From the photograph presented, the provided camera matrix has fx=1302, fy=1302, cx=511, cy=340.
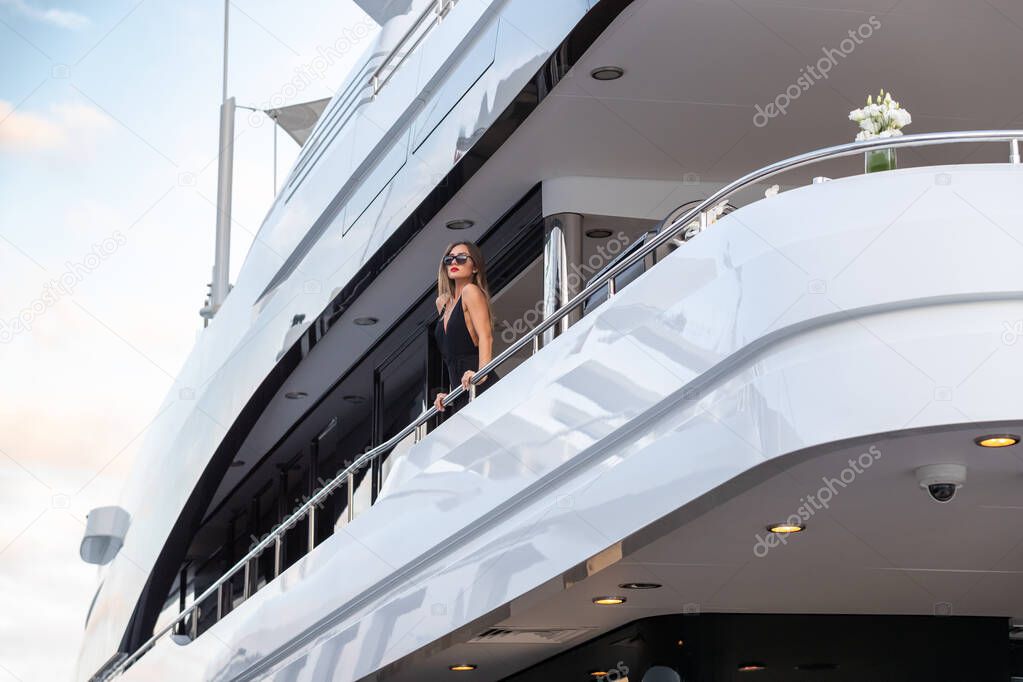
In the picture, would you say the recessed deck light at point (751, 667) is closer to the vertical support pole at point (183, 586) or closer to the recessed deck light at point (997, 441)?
the recessed deck light at point (997, 441)

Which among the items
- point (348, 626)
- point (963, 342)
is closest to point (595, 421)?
point (963, 342)

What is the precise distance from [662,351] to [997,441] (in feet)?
5.01

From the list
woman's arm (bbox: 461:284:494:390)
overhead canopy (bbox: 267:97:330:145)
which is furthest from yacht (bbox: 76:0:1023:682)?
overhead canopy (bbox: 267:97:330:145)

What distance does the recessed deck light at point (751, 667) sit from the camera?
8.91m

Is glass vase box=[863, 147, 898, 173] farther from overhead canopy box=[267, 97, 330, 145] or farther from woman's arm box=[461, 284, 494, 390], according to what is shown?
overhead canopy box=[267, 97, 330, 145]

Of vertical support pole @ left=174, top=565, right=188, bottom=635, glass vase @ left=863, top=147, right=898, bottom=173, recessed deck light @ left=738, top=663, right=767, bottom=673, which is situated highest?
vertical support pole @ left=174, top=565, right=188, bottom=635

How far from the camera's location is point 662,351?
241 inches

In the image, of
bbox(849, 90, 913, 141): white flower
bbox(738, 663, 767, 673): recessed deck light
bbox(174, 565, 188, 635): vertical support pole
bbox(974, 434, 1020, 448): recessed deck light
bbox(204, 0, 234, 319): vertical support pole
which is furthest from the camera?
bbox(204, 0, 234, 319): vertical support pole

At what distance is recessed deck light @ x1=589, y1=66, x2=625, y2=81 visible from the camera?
7980mm

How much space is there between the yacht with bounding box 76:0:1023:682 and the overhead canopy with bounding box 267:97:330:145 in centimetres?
622

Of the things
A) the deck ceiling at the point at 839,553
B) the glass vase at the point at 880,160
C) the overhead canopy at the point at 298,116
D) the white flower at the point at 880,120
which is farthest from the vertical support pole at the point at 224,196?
the glass vase at the point at 880,160

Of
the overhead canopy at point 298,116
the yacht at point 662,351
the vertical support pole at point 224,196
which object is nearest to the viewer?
the yacht at point 662,351

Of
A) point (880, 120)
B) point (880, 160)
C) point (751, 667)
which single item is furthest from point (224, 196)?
point (880, 160)

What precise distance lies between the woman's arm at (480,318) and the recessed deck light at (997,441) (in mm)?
3067
